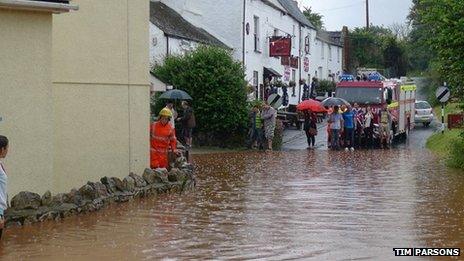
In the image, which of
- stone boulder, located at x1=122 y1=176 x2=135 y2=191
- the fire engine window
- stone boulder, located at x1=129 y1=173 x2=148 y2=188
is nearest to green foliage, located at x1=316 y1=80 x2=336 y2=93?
the fire engine window

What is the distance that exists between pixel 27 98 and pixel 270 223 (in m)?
3.95

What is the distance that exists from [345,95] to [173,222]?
23.6 m

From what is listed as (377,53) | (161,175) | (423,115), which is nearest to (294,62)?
(423,115)

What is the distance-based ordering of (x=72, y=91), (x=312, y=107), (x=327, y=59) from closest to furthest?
1. (x=72, y=91)
2. (x=312, y=107)
3. (x=327, y=59)

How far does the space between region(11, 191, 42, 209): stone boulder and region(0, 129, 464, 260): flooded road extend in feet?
1.09

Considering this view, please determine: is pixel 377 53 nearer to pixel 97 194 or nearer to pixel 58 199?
pixel 97 194

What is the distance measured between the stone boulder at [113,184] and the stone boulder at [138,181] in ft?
1.83

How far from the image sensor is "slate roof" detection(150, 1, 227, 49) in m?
36.8

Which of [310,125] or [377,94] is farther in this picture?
[377,94]

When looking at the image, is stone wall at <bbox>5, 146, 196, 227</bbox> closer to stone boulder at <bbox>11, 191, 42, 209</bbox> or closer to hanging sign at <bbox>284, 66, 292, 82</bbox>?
stone boulder at <bbox>11, 191, 42, 209</bbox>

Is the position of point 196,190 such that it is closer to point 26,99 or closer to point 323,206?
point 323,206

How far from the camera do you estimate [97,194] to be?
14.0 metres

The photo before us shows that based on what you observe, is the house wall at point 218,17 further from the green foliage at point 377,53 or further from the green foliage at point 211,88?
the green foliage at point 377,53

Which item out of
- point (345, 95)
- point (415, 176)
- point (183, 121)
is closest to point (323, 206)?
point (415, 176)
